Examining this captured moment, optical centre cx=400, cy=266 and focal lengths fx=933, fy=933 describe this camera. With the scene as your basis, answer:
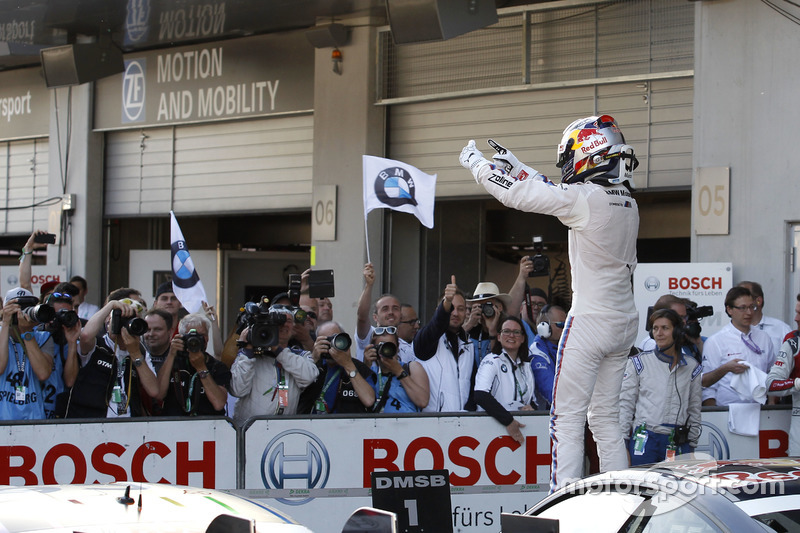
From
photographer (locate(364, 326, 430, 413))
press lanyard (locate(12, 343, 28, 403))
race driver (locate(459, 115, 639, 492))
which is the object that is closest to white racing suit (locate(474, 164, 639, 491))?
race driver (locate(459, 115, 639, 492))

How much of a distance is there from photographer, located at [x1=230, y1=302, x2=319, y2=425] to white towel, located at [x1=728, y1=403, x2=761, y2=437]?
295cm

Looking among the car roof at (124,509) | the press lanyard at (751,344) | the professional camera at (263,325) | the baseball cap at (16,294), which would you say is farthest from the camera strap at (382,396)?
the car roof at (124,509)

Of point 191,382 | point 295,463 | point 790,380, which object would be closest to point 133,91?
point 191,382

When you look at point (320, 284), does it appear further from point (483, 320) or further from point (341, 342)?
point (483, 320)

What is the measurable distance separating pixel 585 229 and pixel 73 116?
36.3 feet

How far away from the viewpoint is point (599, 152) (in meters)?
4.93

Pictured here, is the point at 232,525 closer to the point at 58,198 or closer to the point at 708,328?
the point at 708,328

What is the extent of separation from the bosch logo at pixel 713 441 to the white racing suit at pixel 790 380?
0.43 meters

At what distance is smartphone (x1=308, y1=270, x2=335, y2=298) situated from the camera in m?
7.24

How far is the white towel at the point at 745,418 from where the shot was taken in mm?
6543

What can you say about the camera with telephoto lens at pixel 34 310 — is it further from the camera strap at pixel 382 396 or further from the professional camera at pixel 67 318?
the camera strap at pixel 382 396

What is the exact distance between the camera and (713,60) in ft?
29.1

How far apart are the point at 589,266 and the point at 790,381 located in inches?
98.0

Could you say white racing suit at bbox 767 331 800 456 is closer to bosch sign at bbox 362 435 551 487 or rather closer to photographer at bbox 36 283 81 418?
bosch sign at bbox 362 435 551 487
